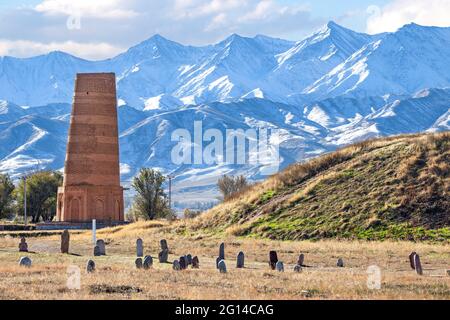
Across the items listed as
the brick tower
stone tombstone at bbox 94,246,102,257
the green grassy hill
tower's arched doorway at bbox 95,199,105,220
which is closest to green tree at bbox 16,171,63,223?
the brick tower

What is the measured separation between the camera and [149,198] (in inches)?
4094

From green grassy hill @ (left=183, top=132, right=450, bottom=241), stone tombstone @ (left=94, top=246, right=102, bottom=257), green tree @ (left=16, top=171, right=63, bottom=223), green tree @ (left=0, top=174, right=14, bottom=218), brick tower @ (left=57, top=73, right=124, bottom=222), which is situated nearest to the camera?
stone tombstone @ (left=94, top=246, right=102, bottom=257)

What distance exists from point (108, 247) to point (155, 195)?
168ft

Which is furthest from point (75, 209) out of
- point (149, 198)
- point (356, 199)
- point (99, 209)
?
point (356, 199)

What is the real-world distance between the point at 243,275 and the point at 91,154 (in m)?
51.5

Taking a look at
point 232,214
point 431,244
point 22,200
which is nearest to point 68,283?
point 431,244

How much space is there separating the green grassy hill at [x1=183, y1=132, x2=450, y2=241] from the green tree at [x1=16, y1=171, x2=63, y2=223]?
3906 cm

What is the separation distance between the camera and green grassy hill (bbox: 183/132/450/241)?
59031 millimetres

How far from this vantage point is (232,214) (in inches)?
2771

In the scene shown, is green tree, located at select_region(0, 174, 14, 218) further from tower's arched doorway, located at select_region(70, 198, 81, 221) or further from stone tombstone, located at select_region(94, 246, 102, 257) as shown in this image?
stone tombstone, located at select_region(94, 246, 102, 257)

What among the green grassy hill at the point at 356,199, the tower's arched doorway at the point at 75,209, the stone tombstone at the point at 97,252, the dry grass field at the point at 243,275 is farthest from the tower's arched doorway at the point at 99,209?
the stone tombstone at the point at 97,252

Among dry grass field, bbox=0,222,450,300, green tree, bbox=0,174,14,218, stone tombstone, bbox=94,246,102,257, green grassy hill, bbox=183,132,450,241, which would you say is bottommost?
dry grass field, bbox=0,222,450,300

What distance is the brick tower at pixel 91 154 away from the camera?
82000 millimetres
